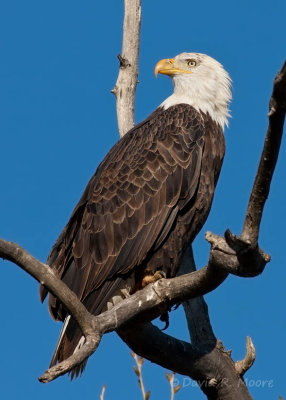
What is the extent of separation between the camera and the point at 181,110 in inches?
293

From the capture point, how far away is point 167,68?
27.1 feet

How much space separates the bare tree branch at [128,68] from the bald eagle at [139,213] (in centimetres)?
101

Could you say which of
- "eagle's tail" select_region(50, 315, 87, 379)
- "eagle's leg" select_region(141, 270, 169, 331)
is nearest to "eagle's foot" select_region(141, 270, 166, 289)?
"eagle's leg" select_region(141, 270, 169, 331)

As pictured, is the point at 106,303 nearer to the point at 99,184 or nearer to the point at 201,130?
the point at 99,184

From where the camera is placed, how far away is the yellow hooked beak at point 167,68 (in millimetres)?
8227

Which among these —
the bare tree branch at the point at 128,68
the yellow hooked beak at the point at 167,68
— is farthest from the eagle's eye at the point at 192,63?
the bare tree branch at the point at 128,68

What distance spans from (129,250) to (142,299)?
957 mm

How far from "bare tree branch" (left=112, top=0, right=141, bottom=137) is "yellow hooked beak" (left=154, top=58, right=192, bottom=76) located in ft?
0.77

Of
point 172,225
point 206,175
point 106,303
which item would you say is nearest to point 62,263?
point 106,303

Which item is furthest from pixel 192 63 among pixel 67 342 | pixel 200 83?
pixel 67 342

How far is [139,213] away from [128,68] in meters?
2.02

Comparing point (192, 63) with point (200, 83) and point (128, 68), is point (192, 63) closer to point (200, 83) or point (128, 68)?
point (200, 83)

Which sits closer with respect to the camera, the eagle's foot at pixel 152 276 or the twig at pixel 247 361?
the twig at pixel 247 361

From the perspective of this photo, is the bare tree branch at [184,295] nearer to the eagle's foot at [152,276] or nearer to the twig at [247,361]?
the twig at [247,361]
